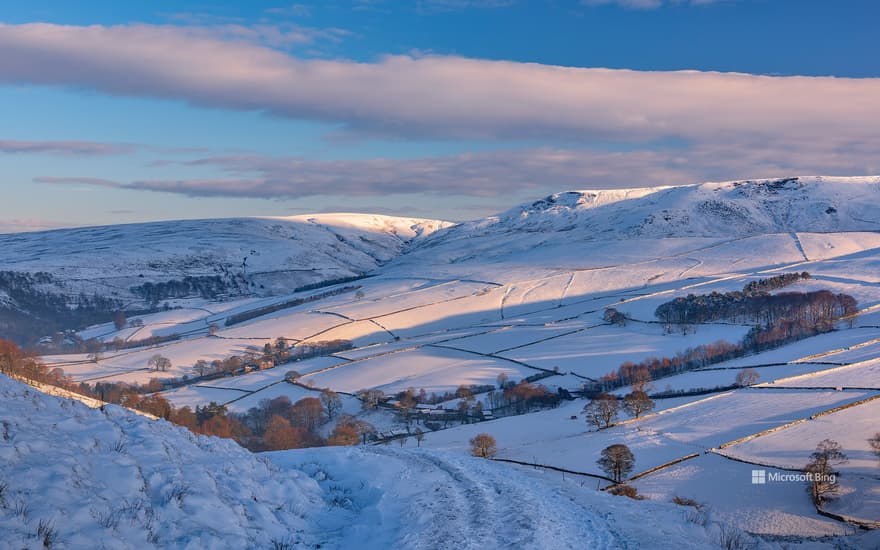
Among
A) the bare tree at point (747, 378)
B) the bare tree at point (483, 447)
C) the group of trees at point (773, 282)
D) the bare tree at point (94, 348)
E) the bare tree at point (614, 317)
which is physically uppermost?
the group of trees at point (773, 282)

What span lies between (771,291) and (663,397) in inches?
2419

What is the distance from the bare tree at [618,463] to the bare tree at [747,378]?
2544cm

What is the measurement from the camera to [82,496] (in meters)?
13.9

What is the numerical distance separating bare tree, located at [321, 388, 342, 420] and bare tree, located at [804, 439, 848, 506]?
4789 centimetres

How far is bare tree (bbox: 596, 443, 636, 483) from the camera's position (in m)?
38.2

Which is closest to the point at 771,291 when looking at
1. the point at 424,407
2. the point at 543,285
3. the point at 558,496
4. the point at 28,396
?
the point at 543,285

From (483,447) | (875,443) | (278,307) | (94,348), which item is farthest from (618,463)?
(278,307)

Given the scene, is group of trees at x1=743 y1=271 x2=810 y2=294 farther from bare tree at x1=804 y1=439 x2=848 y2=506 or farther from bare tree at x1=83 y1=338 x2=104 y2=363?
bare tree at x1=83 y1=338 x2=104 y2=363

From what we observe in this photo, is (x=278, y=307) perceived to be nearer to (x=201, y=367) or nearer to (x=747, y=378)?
(x=201, y=367)

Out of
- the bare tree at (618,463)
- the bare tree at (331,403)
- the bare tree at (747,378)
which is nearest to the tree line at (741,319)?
the bare tree at (747,378)

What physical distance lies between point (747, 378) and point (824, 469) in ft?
91.1

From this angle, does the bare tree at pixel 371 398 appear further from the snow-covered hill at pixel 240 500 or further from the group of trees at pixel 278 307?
the group of trees at pixel 278 307

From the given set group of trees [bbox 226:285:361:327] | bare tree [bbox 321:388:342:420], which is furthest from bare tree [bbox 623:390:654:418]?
group of trees [bbox 226:285:361:327]

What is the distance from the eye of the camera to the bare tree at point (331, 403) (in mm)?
72125
